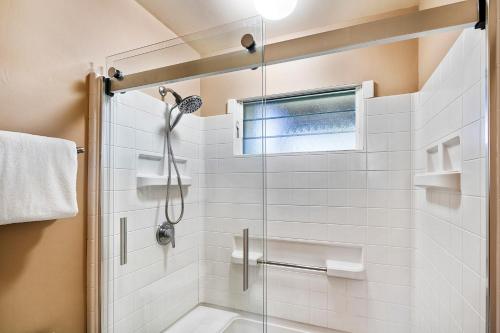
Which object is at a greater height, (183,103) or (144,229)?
(183,103)

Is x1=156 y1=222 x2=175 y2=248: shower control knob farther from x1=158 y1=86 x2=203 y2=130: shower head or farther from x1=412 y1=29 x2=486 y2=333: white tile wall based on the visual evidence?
x1=412 y1=29 x2=486 y2=333: white tile wall

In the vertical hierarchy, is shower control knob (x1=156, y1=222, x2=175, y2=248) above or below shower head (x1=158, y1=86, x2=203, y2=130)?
below

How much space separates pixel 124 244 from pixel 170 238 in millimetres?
248

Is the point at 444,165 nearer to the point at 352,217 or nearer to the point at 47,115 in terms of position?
the point at 352,217

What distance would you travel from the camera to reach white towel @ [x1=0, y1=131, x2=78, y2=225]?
34.9 inches

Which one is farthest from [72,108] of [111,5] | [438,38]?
[438,38]

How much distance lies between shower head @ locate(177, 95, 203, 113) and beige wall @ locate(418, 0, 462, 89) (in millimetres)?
1158

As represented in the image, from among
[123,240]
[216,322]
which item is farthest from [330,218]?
[123,240]

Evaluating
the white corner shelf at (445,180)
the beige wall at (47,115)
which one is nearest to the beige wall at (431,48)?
the white corner shelf at (445,180)

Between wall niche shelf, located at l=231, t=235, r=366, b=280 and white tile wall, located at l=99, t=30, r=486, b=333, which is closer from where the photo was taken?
white tile wall, located at l=99, t=30, r=486, b=333

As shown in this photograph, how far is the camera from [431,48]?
4.78 ft

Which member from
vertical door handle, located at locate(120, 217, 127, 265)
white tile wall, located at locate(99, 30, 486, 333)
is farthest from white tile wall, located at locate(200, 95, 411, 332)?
vertical door handle, located at locate(120, 217, 127, 265)

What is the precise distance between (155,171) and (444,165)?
1.40 metres

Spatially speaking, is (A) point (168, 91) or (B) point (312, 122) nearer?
(A) point (168, 91)
